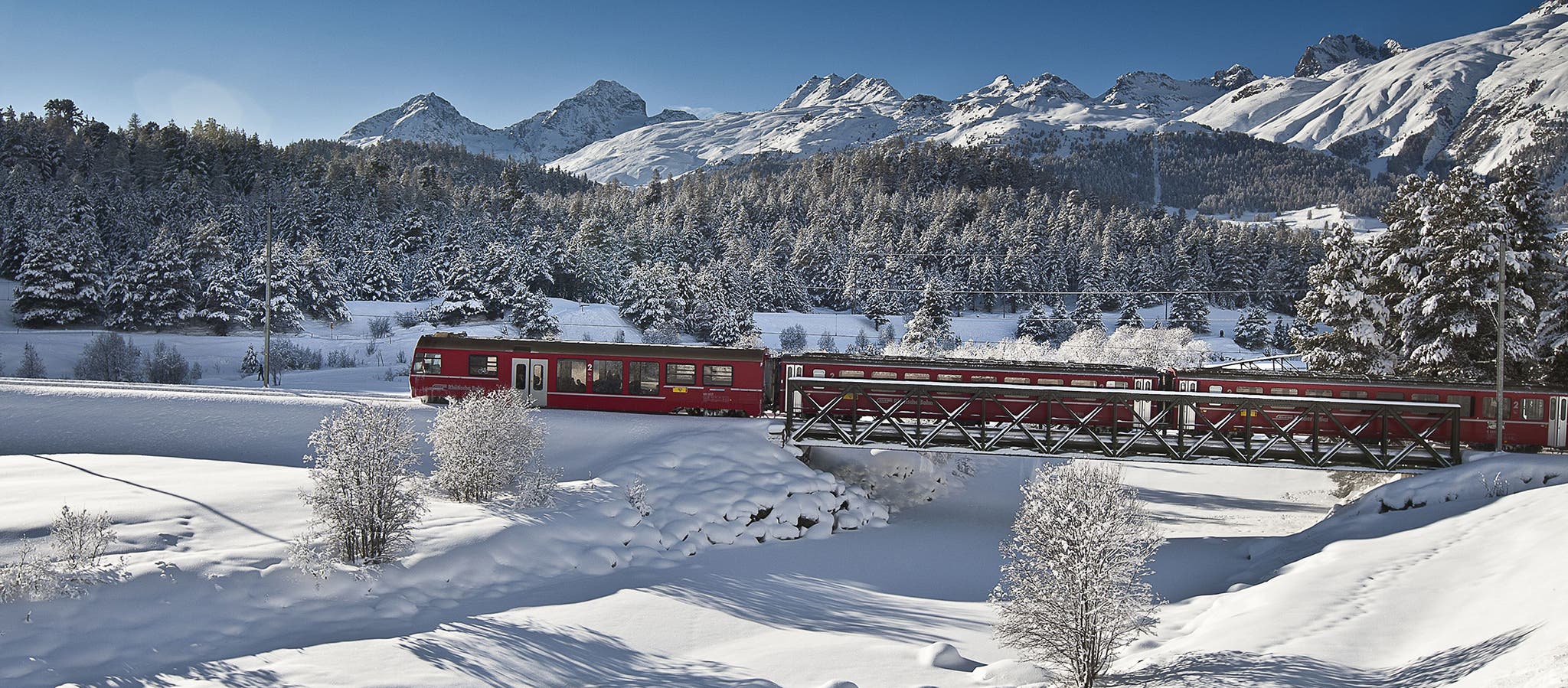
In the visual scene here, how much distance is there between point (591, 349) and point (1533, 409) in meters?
28.5

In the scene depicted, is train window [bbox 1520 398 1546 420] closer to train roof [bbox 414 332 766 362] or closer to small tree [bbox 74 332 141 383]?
train roof [bbox 414 332 766 362]

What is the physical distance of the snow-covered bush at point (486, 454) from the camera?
65.1ft

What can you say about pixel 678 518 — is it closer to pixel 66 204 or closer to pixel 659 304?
pixel 659 304

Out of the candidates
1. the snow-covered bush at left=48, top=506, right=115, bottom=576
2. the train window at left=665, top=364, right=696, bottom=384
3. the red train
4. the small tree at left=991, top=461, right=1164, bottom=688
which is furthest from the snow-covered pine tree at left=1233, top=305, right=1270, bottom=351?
the snow-covered bush at left=48, top=506, right=115, bottom=576

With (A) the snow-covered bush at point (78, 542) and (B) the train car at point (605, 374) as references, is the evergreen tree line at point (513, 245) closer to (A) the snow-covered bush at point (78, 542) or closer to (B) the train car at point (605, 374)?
(B) the train car at point (605, 374)

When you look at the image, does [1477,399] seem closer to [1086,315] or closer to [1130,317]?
[1086,315]

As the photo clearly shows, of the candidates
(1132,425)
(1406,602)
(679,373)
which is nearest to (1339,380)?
(1132,425)

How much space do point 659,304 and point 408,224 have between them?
1514 inches

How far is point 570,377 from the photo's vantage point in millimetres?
27250

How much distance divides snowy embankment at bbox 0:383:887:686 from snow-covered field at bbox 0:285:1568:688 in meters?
0.05

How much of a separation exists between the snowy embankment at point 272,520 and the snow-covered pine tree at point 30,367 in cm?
2039

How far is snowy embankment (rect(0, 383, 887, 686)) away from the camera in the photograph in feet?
42.7

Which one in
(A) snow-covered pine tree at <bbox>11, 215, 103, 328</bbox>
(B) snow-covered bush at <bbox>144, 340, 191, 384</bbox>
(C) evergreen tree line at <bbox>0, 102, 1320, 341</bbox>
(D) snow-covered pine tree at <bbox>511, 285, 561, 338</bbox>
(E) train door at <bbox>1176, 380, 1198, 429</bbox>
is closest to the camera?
(E) train door at <bbox>1176, 380, 1198, 429</bbox>

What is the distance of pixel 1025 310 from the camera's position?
10138 cm
